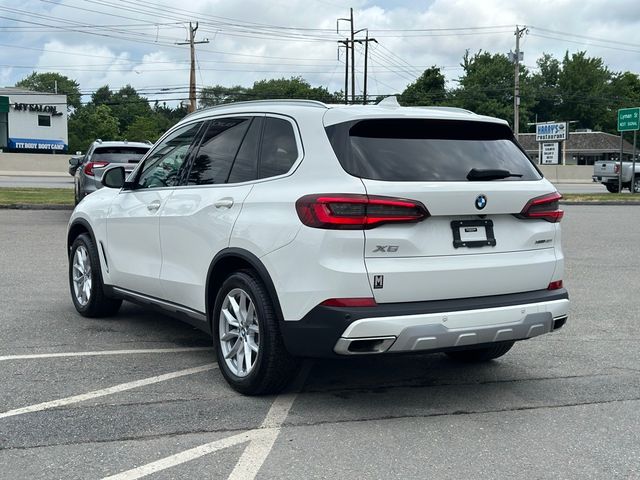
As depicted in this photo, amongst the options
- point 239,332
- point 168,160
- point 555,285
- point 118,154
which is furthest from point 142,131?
point 555,285

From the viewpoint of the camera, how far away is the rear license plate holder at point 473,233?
14.3 ft

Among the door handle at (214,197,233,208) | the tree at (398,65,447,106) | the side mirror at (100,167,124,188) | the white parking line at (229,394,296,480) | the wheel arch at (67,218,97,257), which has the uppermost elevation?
the tree at (398,65,447,106)

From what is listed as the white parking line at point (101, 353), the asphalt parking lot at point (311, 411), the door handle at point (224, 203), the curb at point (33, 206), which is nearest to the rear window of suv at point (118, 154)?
the curb at point (33, 206)

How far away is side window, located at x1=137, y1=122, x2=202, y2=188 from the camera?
5.73m

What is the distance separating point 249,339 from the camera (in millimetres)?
4703

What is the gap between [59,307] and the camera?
294 inches

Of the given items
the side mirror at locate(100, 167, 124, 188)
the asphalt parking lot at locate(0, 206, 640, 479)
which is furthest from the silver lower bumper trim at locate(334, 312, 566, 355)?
the side mirror at locate(100, 167, 124, 188)

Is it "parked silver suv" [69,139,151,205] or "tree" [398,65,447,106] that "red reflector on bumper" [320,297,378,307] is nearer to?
"parked silver suv" [69,139,151,205]

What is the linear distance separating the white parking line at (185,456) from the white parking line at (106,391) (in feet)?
3.70

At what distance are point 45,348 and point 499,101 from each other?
90.8m

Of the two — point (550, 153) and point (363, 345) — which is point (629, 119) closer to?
point (550, 153)

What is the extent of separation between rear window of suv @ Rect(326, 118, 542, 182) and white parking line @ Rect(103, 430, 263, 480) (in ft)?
5.17

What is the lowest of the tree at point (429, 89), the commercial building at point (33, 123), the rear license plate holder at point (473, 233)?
the rear license plate holder at point (473, 233)

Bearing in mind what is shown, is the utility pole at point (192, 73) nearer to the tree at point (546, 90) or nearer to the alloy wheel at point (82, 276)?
the alloy wheel at point (82, 276)
